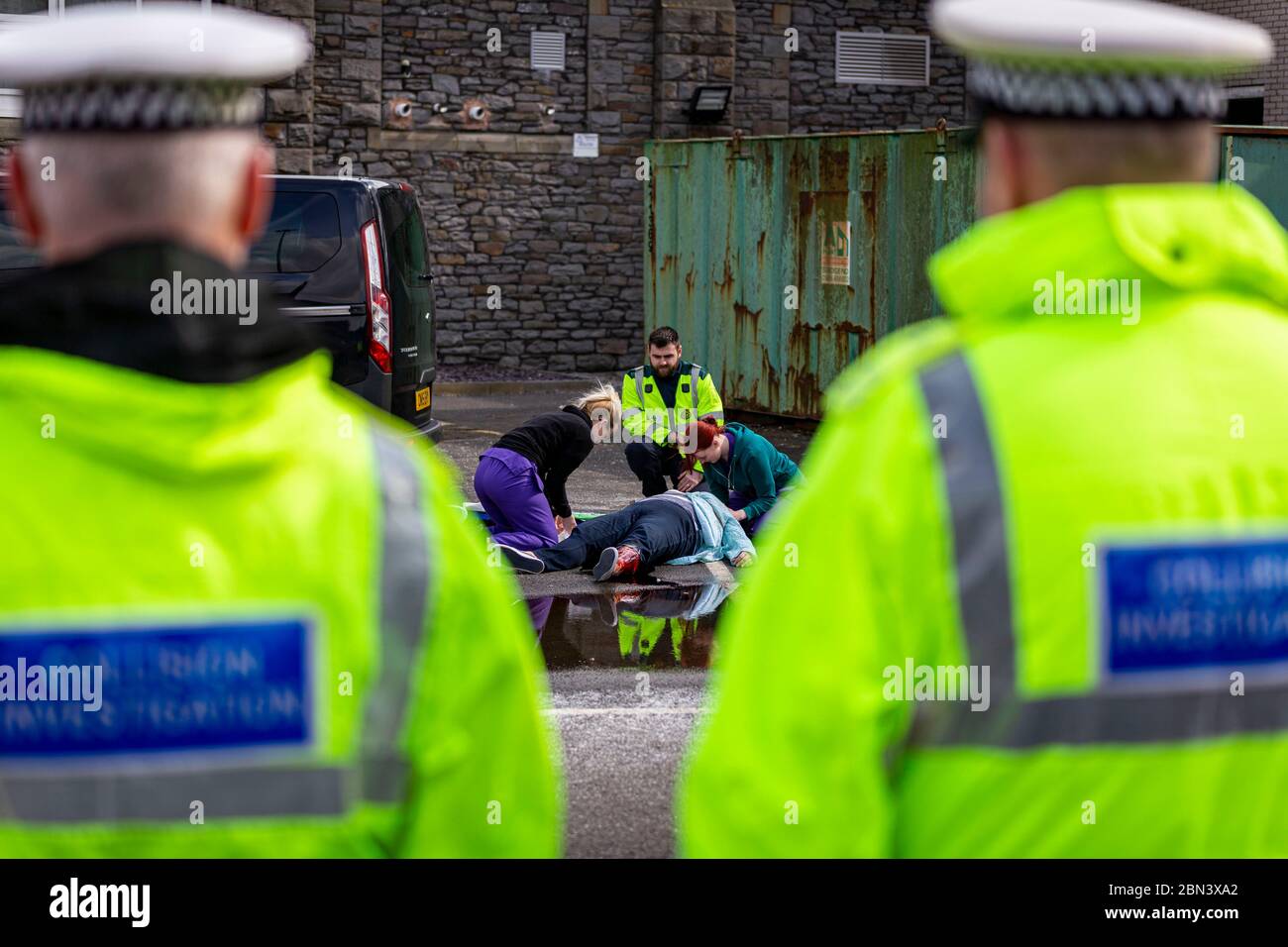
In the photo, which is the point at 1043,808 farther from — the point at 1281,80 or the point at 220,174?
the point at 1281,80

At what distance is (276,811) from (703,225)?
15.4 metres

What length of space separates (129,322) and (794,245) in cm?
1395

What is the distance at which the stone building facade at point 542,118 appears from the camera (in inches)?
781

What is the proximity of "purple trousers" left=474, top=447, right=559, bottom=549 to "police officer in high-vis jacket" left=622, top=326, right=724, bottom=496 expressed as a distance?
135 centimetres

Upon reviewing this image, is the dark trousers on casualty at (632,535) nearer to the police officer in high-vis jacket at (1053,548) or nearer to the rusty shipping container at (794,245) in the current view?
the rusty shipping container at (794,245)

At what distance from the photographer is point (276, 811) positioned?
5.56 ft

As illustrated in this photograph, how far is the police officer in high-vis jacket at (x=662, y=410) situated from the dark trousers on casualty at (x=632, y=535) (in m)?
1.09

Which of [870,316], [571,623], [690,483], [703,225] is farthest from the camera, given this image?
[703,225]

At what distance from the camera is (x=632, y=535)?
30.2 ft

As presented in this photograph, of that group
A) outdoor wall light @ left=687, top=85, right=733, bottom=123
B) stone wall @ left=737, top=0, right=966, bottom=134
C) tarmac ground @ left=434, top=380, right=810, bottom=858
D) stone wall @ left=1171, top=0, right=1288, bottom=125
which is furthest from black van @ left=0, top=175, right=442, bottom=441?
stone wall @ left=1171, top=0, right=1288, bottom=125

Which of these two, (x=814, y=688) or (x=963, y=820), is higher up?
(x=814, y=688)

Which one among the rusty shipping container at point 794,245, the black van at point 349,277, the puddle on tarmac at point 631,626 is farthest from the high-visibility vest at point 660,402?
the rusty shipping container at point 794,245

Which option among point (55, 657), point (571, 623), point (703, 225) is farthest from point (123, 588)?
point (703, 225)

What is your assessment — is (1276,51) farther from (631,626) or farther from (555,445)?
(631,626)
